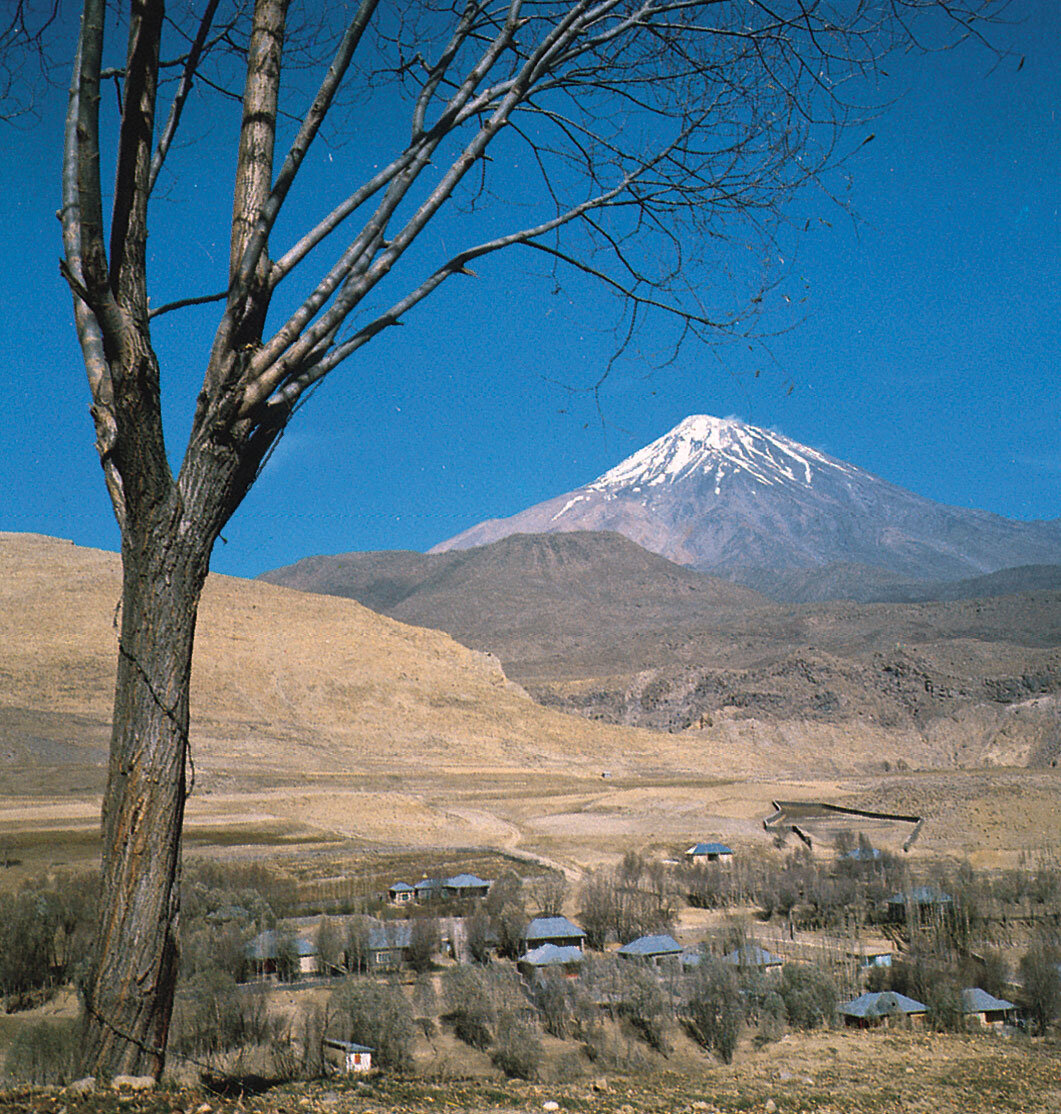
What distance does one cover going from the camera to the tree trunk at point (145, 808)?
9.73 feet

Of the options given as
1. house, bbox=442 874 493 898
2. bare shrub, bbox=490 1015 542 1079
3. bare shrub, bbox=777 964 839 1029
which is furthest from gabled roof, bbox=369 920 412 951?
bare shrub, bbox=777 964 839 1029

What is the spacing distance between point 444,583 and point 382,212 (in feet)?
531

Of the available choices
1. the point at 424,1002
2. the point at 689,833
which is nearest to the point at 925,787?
the point at 689,833

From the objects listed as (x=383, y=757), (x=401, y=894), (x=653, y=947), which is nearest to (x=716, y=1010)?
(x=653, y=947)

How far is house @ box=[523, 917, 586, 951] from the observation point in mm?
17047

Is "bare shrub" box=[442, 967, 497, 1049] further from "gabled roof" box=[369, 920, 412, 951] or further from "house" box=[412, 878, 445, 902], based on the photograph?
"house" box=[412, 878, 445, 902]

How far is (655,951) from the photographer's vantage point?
1631 centimetres

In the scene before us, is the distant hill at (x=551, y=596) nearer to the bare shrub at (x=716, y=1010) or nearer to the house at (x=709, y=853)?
Result: the house at (x=709, y=853)

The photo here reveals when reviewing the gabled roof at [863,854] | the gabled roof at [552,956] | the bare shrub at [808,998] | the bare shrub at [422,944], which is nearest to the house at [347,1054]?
the gabled roof at [552,956]

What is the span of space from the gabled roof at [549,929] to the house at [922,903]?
24.6 ft

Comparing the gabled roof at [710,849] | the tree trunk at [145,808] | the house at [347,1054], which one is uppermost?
the tree trunk at [145,808]

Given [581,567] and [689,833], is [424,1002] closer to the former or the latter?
[689,833]

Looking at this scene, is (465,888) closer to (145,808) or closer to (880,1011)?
(880,1011)

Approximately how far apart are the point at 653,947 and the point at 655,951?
220mm
